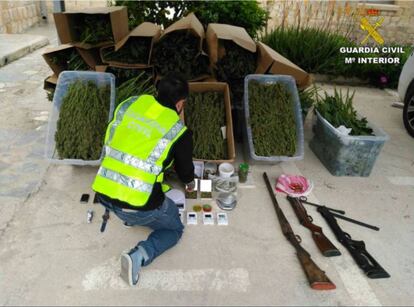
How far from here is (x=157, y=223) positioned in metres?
2.40

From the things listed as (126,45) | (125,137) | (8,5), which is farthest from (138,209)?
(8,5)

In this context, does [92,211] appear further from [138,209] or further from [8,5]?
[8,5]

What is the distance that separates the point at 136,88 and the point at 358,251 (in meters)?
2.77

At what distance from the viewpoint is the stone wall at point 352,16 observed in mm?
8164

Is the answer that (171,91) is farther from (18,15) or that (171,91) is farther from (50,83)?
(18,15)

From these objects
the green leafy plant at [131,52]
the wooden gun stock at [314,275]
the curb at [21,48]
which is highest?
the green leafy plant at [131,52]

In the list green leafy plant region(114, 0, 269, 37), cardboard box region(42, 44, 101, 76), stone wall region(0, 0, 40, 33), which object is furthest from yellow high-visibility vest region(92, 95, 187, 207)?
stone wall region(0, 0, 40, 33)

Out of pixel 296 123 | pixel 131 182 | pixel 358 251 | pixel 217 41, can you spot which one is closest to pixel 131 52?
pixel 217 41

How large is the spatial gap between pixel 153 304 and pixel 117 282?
12.5 inches

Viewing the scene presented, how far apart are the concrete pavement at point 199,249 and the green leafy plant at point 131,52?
4.45 ft

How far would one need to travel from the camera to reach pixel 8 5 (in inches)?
348

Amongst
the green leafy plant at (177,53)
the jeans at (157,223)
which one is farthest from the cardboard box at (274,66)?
the jeans at (157,223)

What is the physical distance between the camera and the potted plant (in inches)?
135

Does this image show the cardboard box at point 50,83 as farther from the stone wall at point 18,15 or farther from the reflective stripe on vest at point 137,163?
the stone wall at point 18,15
